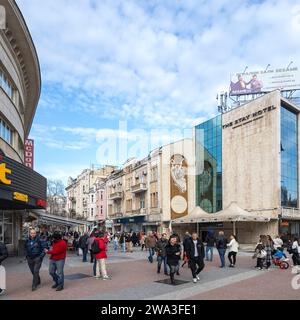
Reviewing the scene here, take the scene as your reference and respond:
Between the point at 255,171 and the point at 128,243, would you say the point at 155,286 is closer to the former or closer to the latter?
the point at 128,243

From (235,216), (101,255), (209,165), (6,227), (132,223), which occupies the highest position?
(209,165)

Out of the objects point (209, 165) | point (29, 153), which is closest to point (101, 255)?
point (29, 153)

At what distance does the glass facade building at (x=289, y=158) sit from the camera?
3700 centimetres

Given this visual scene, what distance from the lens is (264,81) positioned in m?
43.1

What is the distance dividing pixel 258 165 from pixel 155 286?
28150 mm

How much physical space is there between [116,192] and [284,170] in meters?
29.9

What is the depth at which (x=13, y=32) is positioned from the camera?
72.0ft

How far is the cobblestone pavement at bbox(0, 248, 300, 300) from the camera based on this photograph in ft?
33.6

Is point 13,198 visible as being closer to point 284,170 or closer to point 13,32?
point 13,32

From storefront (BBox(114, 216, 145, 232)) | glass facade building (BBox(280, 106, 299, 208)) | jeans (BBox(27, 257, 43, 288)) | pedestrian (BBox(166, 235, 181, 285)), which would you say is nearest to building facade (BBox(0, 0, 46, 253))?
jeans (BBox(27, 257, 43, 288))

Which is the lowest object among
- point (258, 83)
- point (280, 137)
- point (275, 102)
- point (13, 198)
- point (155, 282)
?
point (155, 282)

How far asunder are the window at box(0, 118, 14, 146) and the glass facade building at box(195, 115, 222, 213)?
24.4 meters

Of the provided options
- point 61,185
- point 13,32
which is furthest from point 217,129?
point 61,185
